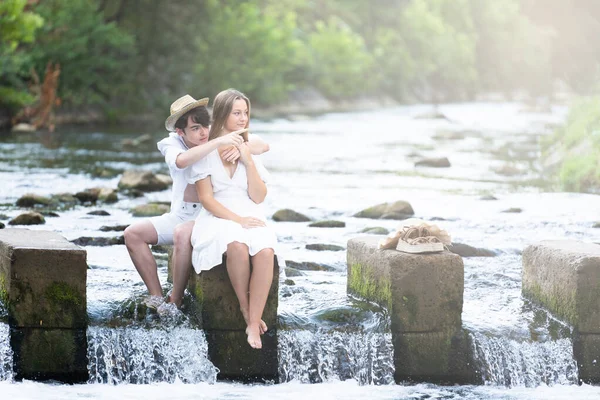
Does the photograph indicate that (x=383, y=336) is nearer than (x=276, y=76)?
Yes

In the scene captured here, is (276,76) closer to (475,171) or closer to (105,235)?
(475,171)

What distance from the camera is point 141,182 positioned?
19.3m

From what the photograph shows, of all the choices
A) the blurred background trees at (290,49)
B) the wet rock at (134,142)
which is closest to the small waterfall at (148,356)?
the wet rock at (134,142)

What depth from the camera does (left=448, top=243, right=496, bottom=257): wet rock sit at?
12156 mm

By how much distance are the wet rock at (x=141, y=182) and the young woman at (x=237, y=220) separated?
11.1 metres

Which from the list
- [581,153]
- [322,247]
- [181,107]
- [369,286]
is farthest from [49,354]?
[581,153]

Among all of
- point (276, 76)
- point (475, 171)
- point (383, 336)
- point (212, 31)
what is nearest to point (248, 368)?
point (383, 336)

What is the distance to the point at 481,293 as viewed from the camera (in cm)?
969

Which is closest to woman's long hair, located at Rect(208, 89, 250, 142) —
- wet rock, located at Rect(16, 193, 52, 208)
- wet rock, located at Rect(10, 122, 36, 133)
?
wet rock, located at Rect(16, 193, 52, 208)

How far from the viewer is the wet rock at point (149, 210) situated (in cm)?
1543

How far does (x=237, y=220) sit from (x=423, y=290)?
1.48m

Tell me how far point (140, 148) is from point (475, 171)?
10.0m

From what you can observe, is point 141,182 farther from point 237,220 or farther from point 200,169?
point 237,220

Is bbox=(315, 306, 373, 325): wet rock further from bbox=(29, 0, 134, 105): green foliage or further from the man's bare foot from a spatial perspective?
bbox=(29, 0, 134, 105): green foliage
